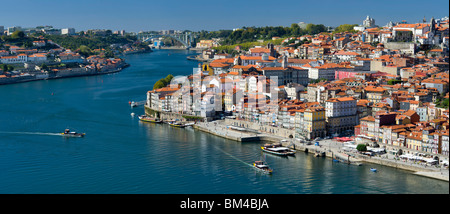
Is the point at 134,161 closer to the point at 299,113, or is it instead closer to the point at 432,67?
the point at 299,113

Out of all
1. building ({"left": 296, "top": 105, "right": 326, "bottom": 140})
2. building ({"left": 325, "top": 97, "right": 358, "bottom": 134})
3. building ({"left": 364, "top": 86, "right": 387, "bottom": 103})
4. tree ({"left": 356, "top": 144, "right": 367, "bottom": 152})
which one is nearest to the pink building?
building ({"left": 364, "top": 86, "right": 387, "bottom": 103})

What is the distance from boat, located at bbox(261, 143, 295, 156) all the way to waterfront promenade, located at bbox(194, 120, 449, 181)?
23 centimetres

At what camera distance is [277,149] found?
8664 millimetres

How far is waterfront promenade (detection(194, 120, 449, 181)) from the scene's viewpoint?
7.27 metres

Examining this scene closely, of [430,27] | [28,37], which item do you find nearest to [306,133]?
[430,27]

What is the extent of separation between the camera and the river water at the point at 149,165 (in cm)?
679

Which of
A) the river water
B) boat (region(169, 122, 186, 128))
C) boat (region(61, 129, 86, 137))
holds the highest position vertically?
boat (region(169, 122, 186, 128))

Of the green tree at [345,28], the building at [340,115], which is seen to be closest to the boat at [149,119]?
the building at [340,115]

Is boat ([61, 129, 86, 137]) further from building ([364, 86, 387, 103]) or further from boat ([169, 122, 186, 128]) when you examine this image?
building ([364, 86, 387, 103])

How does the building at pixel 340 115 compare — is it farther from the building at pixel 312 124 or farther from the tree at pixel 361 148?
the tree at pixel 361 148

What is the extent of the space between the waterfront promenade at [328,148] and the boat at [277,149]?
225mm

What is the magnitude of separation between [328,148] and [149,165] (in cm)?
290

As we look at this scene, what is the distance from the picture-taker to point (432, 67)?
13625 millimetres

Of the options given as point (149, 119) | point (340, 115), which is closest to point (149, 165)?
point (340, 115)
